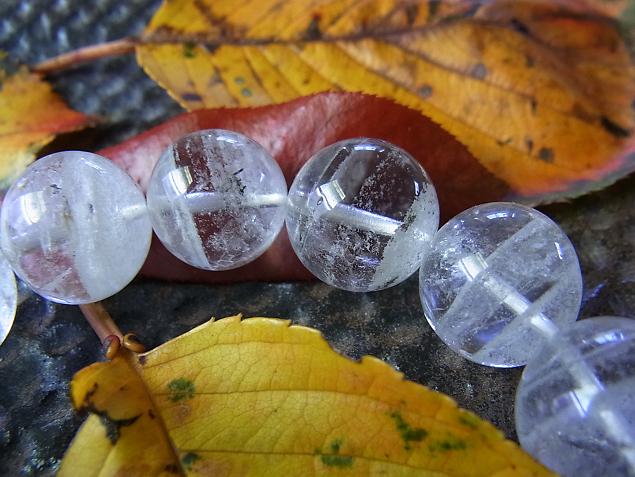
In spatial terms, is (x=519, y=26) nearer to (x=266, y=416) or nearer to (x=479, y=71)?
(x=479, y=71)

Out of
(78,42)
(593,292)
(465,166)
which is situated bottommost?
(593,292)

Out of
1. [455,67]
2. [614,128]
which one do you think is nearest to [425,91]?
[455,67]

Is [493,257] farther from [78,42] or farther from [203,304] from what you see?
[78,42]

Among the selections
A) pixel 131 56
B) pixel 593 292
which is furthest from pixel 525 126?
pixel 131 56

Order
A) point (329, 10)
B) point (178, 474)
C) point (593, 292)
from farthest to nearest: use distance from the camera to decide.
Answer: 1. point (329, 10)
2. point (593, 292)
3. point (178, 474)

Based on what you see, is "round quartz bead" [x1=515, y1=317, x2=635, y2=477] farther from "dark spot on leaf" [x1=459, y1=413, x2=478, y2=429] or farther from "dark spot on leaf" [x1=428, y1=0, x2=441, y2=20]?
"dark spot on leaf" [x1=428, y1=0, x2=441, y2=20]

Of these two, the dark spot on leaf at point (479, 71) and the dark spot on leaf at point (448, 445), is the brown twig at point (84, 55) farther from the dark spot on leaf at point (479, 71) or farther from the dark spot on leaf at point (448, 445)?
the dark spot on leaf at point (448, 445)

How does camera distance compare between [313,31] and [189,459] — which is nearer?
[189,459]
